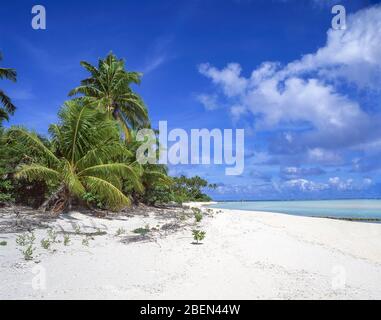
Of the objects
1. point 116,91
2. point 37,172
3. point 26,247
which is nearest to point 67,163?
point 37,172

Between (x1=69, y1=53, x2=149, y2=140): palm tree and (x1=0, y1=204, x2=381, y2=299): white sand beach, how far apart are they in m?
13.7

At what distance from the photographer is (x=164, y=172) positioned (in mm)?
21891

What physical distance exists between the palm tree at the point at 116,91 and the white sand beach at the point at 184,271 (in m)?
13.7

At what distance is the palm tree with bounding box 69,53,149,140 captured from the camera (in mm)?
20936

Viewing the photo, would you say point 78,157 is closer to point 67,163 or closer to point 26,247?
point 67,163

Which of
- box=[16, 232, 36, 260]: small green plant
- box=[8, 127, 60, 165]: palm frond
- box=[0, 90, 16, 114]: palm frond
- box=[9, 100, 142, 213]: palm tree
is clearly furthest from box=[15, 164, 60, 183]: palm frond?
box=[0, 90, 16, 114]: palm frond

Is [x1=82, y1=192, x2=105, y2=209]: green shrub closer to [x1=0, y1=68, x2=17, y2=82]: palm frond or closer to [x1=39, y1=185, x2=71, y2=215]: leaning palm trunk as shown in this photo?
[x1=39, y1=185, x2=71, y2=215]: leaning palm trunk

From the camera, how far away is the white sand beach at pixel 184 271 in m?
4.60

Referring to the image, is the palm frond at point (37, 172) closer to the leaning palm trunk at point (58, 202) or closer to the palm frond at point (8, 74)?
the leaning palm trunk at point (58, 202)

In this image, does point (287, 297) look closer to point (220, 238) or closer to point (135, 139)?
point (220, 238)

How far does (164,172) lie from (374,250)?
14.6 m

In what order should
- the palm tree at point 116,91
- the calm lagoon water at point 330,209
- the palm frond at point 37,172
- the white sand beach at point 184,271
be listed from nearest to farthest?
the white sand beach at point 184,271 → the palm frond at point 37,172 → the palm tree at point 116,91 → the calm lagoon water at point 330,209

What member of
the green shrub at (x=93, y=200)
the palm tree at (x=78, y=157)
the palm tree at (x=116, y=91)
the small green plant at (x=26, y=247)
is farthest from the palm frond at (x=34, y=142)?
the palm tree at (x=116, y=91)
